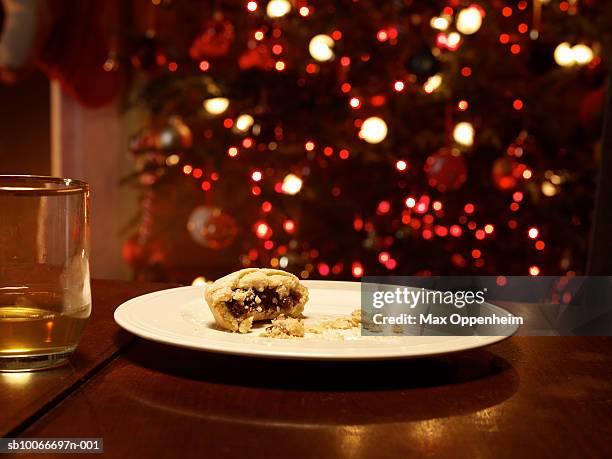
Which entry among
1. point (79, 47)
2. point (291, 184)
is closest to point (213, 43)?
point (291, 184)

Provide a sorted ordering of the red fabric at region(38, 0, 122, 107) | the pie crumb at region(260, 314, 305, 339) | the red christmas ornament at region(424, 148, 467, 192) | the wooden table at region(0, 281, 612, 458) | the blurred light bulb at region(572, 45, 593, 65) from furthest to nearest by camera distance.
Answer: the red fabric at region(38, 0, 122, 107) < the blurred light bulb at region(572, 45, 593, 65) < the red christmas ornament at region(424, 148, 467, 192) < the pie crumb at region(260, 314, 305, 339) < the wooden table at region(0, 281, 612, 458)

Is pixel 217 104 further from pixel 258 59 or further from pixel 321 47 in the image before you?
pixel 321 47

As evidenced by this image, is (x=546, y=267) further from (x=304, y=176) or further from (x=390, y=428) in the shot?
(x=390, y=428)

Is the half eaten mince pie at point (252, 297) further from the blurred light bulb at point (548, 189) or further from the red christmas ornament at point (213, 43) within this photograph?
the blurred light bulb at point (548, 189)

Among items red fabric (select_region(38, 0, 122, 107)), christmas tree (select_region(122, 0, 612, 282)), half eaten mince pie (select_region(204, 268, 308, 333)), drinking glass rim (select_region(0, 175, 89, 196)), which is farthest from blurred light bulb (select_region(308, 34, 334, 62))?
drinking glass rim (select_region(0, 175, 89, 196))

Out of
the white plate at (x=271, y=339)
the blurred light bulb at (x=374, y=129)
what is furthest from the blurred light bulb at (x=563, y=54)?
the white plate at (x=271, y=339)

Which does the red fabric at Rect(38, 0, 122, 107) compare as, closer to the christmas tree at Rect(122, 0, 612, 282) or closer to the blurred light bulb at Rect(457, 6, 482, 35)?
the christmas tree at Rect(122, 0, 612, 282)

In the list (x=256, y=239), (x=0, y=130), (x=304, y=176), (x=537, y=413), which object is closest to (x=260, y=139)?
(x=304, y=176)
